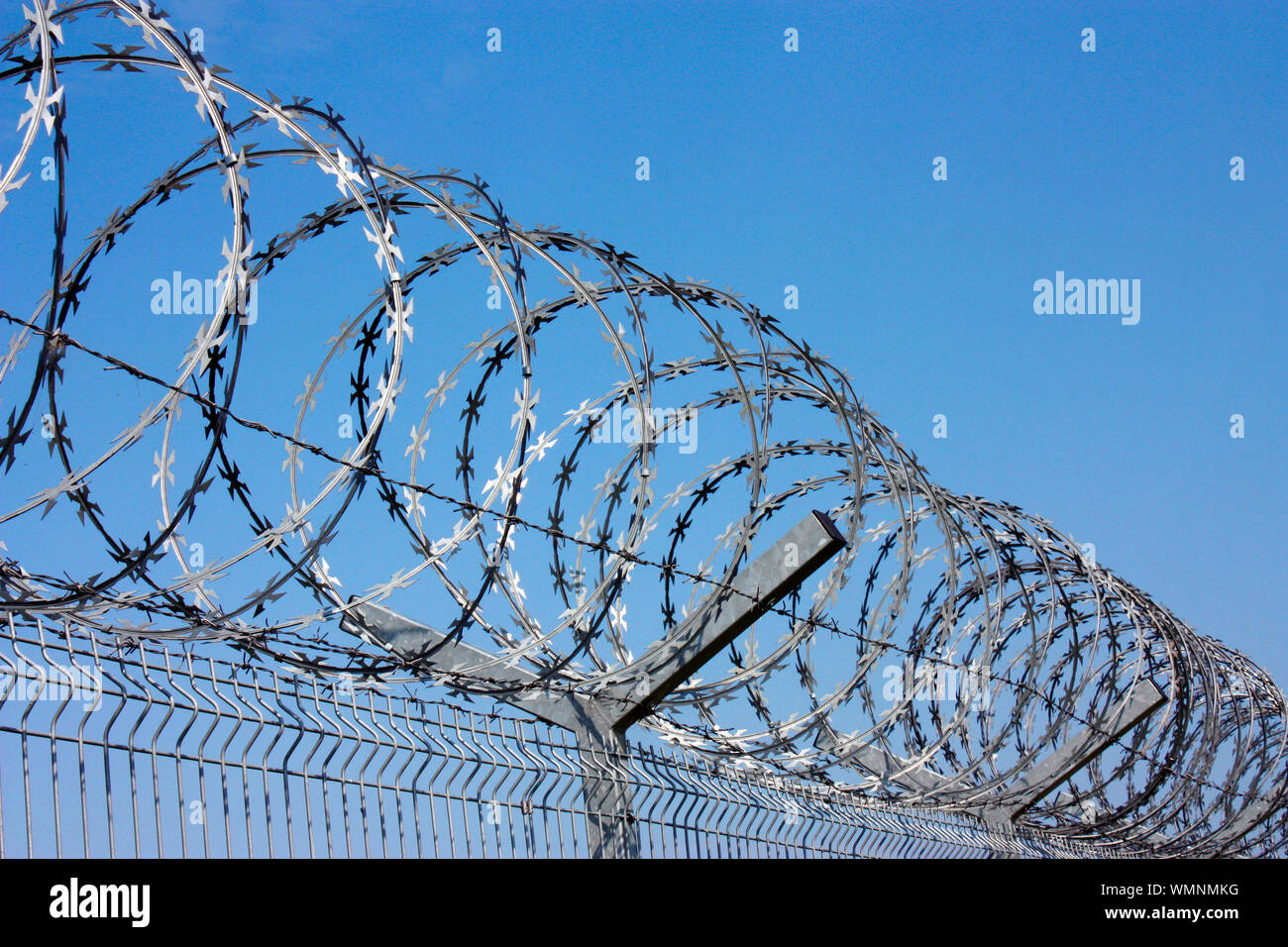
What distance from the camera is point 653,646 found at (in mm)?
7531

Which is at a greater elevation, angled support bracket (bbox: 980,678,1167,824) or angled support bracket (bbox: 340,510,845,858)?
angled support bracket (bbox: 340,510,845,858)

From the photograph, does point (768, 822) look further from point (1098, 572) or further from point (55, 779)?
point (1098, 572)

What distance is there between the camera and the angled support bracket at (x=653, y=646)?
7328mm

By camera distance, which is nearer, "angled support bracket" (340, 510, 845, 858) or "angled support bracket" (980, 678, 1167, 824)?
"angled support bracket" (340, 510, 845, 858)

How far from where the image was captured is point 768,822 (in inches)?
319

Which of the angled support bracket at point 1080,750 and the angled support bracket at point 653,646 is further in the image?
the angled support bracket at point 1080,750

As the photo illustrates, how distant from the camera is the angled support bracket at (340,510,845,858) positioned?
24.0 ft

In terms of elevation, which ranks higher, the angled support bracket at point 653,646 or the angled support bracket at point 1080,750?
the angled support bracket at point 653,646

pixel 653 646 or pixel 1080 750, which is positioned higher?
pixel 653 646

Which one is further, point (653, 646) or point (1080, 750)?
point (1080, 750)
